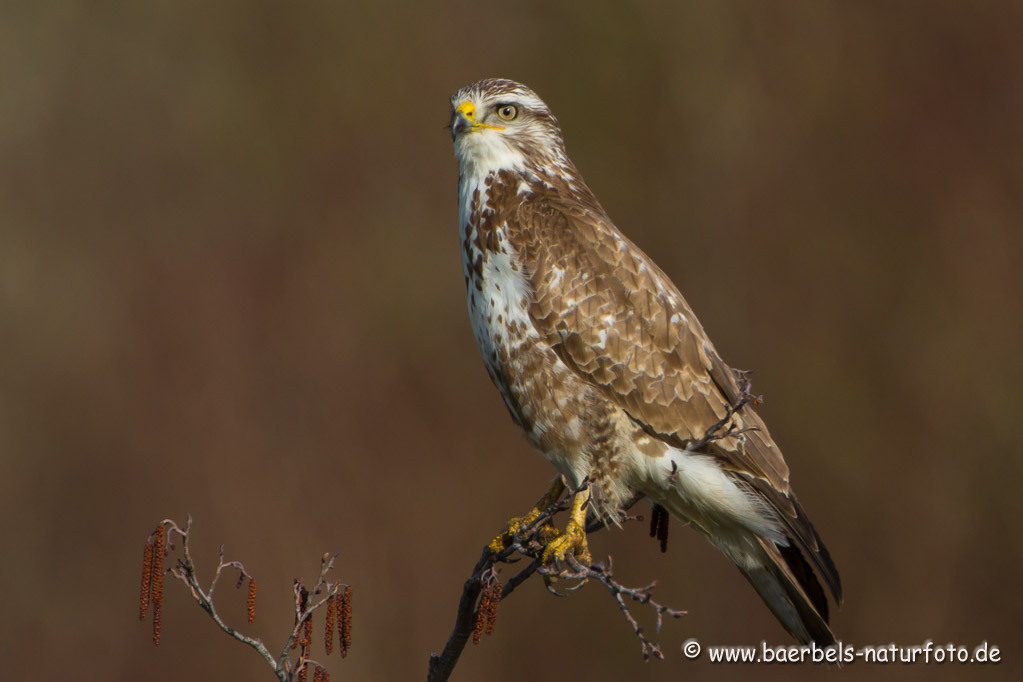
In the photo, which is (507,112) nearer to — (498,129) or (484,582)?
(498,129)

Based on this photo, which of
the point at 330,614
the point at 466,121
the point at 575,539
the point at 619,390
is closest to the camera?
the point at 330,614

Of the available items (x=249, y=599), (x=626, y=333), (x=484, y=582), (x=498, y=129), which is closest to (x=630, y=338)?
(x=626, y=333)

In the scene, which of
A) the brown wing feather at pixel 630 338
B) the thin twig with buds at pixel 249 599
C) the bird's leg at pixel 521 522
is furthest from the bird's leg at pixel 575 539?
the thin twig with buds at pixel 249 599

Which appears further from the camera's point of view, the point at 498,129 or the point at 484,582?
the point at 498,129

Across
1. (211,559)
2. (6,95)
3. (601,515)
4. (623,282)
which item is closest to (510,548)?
(601,515)

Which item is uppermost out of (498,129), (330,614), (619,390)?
(498,129)

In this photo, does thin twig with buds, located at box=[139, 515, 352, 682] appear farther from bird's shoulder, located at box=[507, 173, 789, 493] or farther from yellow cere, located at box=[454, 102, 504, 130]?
yellow cere, located at box=[454, 102, 504, 130]

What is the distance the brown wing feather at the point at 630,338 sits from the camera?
12.0 ft

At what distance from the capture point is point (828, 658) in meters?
3.81

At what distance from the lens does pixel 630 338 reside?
12.2 feet

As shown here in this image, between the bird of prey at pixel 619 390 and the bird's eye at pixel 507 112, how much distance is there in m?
0.31

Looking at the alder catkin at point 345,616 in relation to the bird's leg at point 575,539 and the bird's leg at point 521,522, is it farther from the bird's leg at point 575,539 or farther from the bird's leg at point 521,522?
the bird's leg at point 575,539

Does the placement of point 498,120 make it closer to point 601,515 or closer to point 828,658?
point 601,515

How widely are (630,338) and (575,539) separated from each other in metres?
0.71
